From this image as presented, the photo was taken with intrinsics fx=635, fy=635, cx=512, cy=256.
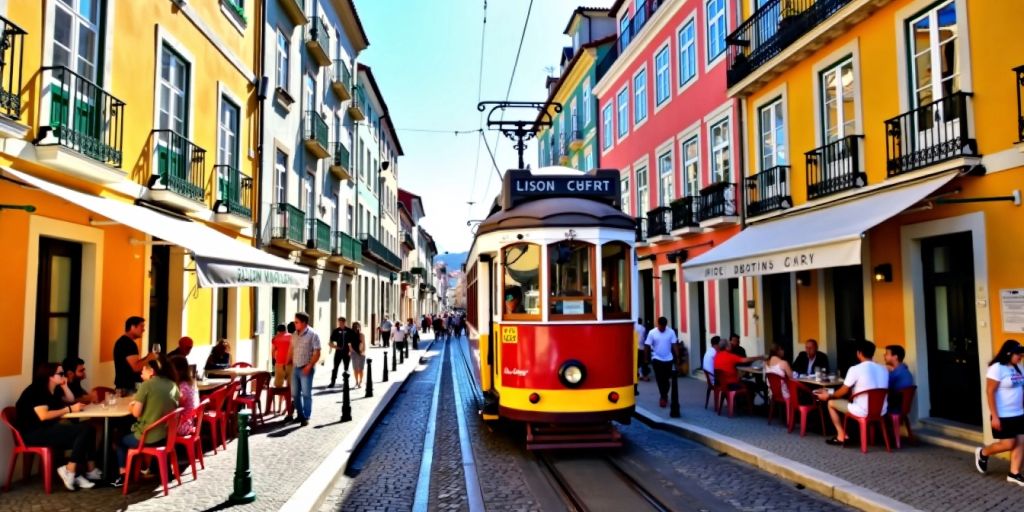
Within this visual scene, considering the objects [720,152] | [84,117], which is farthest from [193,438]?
[720,152]

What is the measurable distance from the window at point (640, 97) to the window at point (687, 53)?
9.62 feet

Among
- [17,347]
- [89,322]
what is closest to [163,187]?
[89,322]

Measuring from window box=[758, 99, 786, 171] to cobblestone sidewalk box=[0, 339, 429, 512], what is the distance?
32.3ft

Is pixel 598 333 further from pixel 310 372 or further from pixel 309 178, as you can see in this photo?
pixel 309 178

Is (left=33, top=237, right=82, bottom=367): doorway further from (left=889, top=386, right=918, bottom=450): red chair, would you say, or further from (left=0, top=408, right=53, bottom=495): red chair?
(left=889, top=386, right=918, bottom=450): red chair

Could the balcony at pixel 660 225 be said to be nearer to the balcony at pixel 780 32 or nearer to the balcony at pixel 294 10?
the balcony at pixel 780 32

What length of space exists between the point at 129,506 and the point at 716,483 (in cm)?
591

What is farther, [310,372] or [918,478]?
[310,372]

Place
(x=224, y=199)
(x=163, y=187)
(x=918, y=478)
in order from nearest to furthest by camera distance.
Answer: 1. (x=918, y=478)
2. (x=163, y=187)
3. (x=224, y=199)

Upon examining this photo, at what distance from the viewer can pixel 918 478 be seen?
22.0ft

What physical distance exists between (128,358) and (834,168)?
11.3 meters

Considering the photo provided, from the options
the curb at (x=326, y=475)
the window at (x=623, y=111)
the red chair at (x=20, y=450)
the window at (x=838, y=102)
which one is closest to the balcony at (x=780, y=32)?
the window at (x=838, y=102)

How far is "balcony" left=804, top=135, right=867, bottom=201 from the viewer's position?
410 inches

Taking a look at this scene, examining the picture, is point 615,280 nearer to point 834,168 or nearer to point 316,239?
point 834,168
